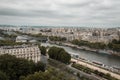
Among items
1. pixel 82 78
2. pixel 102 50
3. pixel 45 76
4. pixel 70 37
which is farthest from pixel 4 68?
pixel 70 37

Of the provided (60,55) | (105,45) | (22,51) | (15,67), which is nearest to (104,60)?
(60,55)

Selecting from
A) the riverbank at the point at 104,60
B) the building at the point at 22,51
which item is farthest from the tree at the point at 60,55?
the riverbank at the point at 104,60

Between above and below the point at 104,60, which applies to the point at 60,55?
above

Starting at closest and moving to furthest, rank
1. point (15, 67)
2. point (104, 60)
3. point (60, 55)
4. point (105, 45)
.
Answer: point (15, 67)
point (60, 55)
point (104, 60)
point (105, 45)

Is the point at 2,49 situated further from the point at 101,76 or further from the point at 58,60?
the point at 101,76

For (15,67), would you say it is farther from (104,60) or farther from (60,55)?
(104,60)

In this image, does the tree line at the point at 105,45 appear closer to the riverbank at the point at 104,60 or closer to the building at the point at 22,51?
the riverbank at the point at 104,60

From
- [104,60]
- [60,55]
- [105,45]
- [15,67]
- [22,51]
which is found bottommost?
[104,60]

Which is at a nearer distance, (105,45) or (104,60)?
(104,60)

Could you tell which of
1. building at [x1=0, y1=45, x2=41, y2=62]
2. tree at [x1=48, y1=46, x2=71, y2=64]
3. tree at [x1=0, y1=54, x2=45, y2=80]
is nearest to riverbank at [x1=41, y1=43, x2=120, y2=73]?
tree at [x1=48, y1=46, x2=71, y2=64]

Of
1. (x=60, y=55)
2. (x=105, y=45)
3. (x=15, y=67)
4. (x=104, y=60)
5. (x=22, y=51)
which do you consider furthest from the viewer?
(x=105, y=45)

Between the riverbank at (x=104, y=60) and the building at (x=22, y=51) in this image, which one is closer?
the building at (x=22, y=51)
